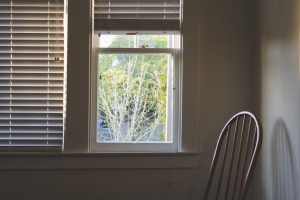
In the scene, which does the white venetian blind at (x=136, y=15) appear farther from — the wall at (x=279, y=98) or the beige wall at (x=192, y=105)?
the wall at (x=279, y=98)

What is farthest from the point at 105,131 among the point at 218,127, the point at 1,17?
the point at 1,17

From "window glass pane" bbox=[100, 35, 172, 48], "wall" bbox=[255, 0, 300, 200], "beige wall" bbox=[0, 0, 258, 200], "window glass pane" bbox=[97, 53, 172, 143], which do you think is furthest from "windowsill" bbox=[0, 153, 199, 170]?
"window glass pane" bbox=[100, 35, 172, 48]

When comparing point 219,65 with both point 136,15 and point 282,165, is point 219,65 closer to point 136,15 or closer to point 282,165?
point 136,15

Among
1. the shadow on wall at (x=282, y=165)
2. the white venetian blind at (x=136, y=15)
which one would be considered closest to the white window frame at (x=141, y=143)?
the white venetian blind at (x=136, y=15)

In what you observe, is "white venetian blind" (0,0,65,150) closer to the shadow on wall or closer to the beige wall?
the beige wall

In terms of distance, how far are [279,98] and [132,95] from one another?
0.99m

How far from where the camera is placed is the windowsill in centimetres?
273

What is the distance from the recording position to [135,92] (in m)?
2.85

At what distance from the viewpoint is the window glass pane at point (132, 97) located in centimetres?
284

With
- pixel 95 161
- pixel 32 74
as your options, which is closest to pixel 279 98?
pixel 95 161

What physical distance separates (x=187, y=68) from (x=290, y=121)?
83 cm

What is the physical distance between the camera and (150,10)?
2.78 meters

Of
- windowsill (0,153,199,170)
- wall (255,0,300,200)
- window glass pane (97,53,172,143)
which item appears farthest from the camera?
window glass pane (97,53,172,143)

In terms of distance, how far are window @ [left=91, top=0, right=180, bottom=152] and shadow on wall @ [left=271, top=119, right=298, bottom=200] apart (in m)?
0.70
